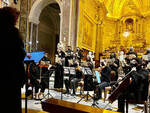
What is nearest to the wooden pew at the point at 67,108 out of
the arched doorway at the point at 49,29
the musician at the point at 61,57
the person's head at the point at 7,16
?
the person's head at the point at 7,16

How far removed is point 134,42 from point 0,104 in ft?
69.2

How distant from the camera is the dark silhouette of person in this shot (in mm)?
1745

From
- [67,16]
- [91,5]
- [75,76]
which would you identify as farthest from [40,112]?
[91,5]

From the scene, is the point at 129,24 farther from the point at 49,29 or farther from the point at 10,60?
the point at 10,60

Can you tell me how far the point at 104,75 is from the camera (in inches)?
221

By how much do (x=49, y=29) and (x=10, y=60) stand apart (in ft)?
61.9

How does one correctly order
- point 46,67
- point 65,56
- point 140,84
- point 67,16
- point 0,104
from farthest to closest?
point 67,16 < point 65,56 < point 46,67 < point 140,84 < point 0,104

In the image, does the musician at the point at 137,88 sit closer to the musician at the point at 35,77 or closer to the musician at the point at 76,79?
the musician at the point at 76,79

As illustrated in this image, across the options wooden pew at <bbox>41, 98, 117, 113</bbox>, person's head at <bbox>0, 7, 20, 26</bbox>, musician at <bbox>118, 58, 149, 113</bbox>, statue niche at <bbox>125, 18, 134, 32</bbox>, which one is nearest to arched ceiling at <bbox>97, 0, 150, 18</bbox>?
statue niche at <bbox>125, 18, 134, 32</bbox>

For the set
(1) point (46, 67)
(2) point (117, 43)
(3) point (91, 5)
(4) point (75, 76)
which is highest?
(3) point (91, 5)

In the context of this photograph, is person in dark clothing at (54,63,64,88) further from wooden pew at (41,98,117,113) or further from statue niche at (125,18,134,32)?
statue niche at (125,18,134,32)

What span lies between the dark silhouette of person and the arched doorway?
1681 centimetres

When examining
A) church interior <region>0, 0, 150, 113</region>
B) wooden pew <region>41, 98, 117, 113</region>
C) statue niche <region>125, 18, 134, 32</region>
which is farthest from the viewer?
statue niche <region>125, 18, 134, 32</region>

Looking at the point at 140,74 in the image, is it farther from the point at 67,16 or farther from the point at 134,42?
the point at 134,42
